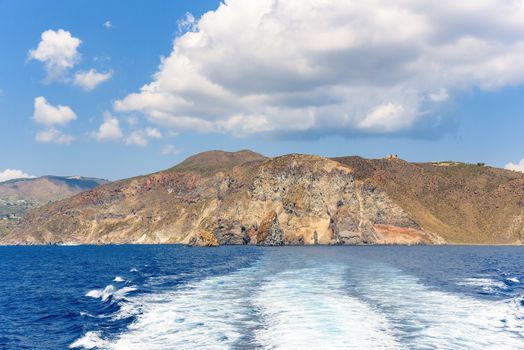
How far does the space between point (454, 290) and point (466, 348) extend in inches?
1161

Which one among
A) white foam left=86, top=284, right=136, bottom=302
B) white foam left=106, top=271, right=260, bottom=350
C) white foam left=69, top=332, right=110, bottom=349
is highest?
white foam left=106, top=271, right=260, bottom=350

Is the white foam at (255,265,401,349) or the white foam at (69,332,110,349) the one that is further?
the white foam at (69,332,110,349)

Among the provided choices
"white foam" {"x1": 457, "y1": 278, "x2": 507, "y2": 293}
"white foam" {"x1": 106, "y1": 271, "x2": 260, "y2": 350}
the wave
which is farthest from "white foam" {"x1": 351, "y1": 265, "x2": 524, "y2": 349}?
"white foam" {"x1": 106, "y1": 271, "x2": 260, "y2": 350}

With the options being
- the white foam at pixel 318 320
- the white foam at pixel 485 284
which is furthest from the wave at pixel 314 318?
the white foam at pixel 485 284

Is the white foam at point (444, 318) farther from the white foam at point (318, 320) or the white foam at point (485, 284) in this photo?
the white foam at point (485, 284)

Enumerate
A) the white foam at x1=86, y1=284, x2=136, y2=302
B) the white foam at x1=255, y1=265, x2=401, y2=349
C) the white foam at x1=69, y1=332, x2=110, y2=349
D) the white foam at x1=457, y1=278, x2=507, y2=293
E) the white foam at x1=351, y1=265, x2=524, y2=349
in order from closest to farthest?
the white foam at x1=255, y1=265, x2=401, y2=349
the white foam at x1=351, y1=265, x2=524, y2=349
the white foam at x1=69, y1=332, x2=110, y2=349
the white foam at x1=86, y1=284, x2=136, y2=302
the white foam at x1=457, y1=278, x2=507, y2=293

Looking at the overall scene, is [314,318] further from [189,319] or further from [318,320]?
[189,319]

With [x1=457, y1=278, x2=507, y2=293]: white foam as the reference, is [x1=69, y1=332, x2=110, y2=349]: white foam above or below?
above

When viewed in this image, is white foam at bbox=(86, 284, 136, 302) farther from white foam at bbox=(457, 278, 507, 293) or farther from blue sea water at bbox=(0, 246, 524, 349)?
white foam at bbox=(457, 278, 507, 293)

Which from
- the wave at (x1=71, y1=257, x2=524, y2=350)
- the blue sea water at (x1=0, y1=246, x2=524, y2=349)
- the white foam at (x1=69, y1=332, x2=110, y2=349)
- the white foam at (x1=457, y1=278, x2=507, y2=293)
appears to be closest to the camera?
the wave at (x1=71, y1=257, x2=524, y2=350)

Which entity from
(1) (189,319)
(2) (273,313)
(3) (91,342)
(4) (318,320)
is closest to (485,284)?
(4) (318,320)

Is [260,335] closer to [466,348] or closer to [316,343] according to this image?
[316,343]

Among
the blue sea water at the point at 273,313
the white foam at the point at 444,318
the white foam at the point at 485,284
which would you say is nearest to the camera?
the white foam at the point at 444,318

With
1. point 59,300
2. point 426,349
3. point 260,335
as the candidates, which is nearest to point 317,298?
point 260,335
